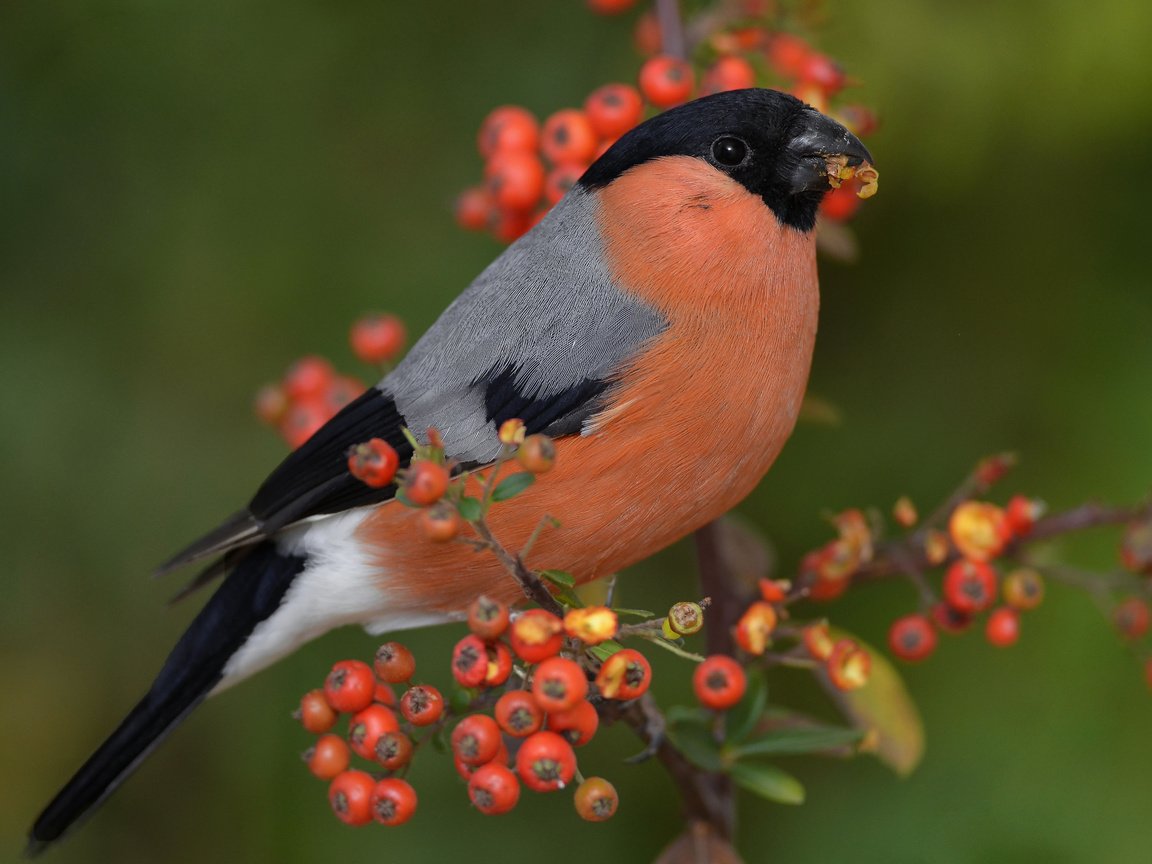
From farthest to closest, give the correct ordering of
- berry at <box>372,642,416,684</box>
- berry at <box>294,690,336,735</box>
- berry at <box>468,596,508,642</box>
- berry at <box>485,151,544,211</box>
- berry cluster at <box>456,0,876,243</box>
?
berry at <box>485,151,544,211</box> < berry cluster at <box>456,0,876,243</box> < berry at <box>294,690,336,735</box> < berry at <box>372,642,416,684</box> < berry at <box>468,596,508,642</box>

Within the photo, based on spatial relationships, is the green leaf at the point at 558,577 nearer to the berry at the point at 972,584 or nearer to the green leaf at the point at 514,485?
the green leaf at the point at 514,485

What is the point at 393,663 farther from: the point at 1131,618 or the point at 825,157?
the point at 1131,618

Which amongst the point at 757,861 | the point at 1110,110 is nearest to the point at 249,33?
the point at 1110,110

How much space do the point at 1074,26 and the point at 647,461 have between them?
1276mm

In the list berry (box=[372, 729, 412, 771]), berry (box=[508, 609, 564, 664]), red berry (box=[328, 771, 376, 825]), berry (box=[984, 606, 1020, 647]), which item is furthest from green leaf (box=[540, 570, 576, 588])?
berry (box=[984, 606, 1020, 647])

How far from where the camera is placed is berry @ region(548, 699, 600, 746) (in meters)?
1.70

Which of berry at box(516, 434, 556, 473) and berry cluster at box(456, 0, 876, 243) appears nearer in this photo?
berry at box(516, 434, 556, 473)

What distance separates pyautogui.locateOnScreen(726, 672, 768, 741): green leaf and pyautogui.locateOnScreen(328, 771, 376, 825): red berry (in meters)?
0.59

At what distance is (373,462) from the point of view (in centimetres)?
156

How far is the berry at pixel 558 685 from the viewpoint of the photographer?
5.25 ft

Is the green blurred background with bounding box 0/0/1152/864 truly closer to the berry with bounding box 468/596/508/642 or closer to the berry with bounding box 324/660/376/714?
the berry with bounding box 324/660/376/714

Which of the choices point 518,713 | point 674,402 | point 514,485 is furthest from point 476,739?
point 674,402

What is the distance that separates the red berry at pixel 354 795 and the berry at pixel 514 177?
3.75 ft

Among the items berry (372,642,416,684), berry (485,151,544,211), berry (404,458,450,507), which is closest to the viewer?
berry (404,458,450,507)
